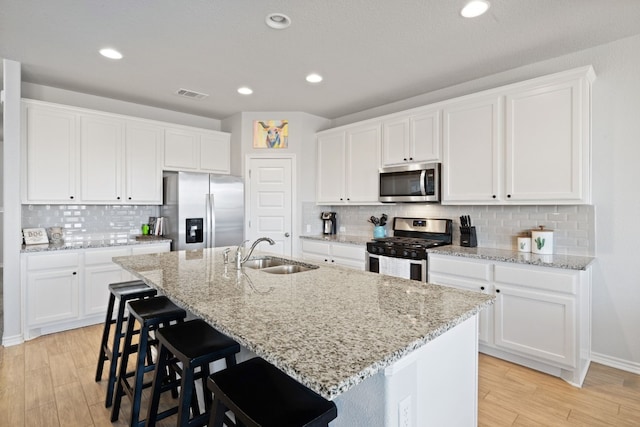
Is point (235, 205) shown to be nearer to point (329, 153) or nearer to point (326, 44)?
point (329, 153)

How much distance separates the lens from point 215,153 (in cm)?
468

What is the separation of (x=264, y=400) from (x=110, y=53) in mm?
3113

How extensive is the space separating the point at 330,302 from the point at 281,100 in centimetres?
330

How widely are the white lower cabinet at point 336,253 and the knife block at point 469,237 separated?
1051 millimetres

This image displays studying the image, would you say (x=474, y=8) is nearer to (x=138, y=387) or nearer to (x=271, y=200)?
(x=138, y=387)

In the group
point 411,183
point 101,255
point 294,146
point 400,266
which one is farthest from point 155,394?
point 294,146

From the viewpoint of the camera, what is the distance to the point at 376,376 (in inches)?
41.2

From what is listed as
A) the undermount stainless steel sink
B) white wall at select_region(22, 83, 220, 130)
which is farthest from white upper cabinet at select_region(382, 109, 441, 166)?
white wall at select_region(22, 83, 220, 130)

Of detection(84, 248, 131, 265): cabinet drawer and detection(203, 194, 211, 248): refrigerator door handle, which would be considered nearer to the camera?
detection(84, 248, 131, 265): cabinet drawer

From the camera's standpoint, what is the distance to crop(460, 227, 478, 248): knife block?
3.30 metres

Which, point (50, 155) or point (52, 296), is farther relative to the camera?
point (50, 155)

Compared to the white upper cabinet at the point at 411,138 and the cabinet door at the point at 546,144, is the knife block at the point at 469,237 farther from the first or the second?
the white upper cabinet at the point at 411,138

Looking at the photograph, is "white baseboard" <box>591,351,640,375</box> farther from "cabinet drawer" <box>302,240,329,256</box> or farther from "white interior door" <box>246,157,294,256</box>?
"white interior door" <box>246,157,294,256</box>

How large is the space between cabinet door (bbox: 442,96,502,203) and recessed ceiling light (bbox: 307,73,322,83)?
1.32m
